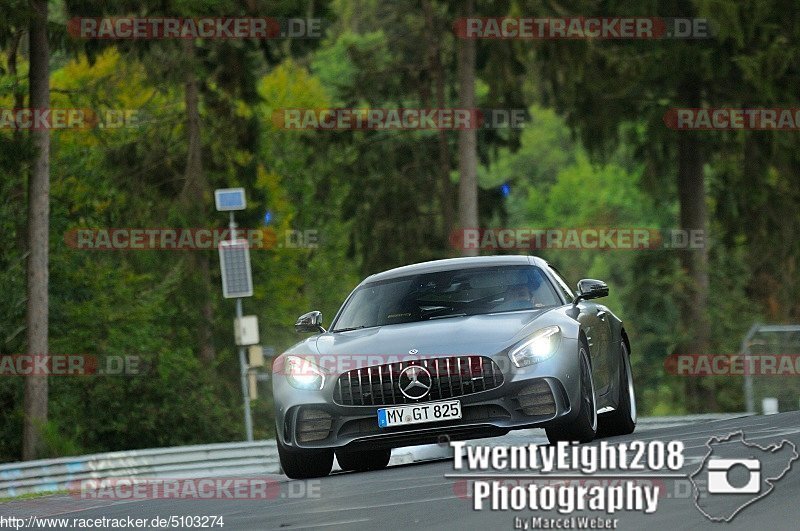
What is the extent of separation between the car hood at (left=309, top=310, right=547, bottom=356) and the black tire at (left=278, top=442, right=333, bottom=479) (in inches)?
30.8

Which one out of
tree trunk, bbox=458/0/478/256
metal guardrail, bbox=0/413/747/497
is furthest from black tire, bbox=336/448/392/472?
tree trunk, bbox=458/0/478/256

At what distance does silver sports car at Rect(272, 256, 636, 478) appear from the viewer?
12500mm

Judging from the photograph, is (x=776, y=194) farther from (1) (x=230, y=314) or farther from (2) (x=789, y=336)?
(1) (x=230, y=314)

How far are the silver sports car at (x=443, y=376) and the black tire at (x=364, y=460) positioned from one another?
437 mm

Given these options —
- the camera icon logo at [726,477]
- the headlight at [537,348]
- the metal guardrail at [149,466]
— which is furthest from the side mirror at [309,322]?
the metal guardrail at [149,466]

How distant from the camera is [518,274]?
1415cm

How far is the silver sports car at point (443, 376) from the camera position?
41.0 ft

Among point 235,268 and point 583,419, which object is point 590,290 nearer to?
point 583,419

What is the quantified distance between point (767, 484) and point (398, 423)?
330 centimetres

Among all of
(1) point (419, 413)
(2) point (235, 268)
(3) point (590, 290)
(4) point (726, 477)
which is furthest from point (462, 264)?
(2) point (235, 268)

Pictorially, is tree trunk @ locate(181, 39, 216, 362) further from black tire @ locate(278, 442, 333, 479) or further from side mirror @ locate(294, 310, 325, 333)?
black tire @ locate(278, 442, 333, 479)

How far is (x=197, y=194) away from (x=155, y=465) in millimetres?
18042

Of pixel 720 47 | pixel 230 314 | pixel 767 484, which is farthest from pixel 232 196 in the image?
pixel 767 484

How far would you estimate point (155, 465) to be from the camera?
2534 centimetres
